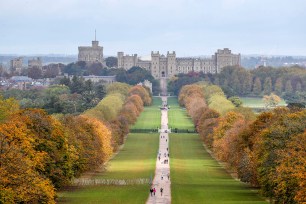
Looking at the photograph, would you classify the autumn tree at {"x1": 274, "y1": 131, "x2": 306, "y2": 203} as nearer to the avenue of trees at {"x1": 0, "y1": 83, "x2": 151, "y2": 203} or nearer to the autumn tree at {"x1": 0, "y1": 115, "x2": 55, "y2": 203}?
the avenue of trees at {"x1": 0, "y1": 83, "x2": 151, "y2": 203}

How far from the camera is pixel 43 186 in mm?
44500

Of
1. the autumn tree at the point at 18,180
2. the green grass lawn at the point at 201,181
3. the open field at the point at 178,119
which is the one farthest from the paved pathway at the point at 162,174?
the autumn tree at the point at 18,180

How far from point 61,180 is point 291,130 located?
13370mm

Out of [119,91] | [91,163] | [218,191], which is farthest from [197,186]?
[119,91]

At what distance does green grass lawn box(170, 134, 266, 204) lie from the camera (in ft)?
183

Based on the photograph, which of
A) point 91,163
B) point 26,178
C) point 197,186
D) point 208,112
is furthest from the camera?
point 208,112

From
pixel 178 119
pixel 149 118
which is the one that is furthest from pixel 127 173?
pixel 149 118

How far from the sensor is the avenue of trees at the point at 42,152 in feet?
143

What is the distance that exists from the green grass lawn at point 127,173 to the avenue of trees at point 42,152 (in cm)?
132

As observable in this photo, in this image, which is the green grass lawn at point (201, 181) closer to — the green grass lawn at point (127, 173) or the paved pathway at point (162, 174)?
the paved pathway at point (162, 174)

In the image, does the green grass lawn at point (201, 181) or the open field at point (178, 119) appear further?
the open field at point (178, 119)

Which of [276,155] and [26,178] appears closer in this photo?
[26,178]

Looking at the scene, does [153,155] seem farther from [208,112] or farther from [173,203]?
[173,203]

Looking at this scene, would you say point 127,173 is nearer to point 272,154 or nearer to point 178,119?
point 272,154
